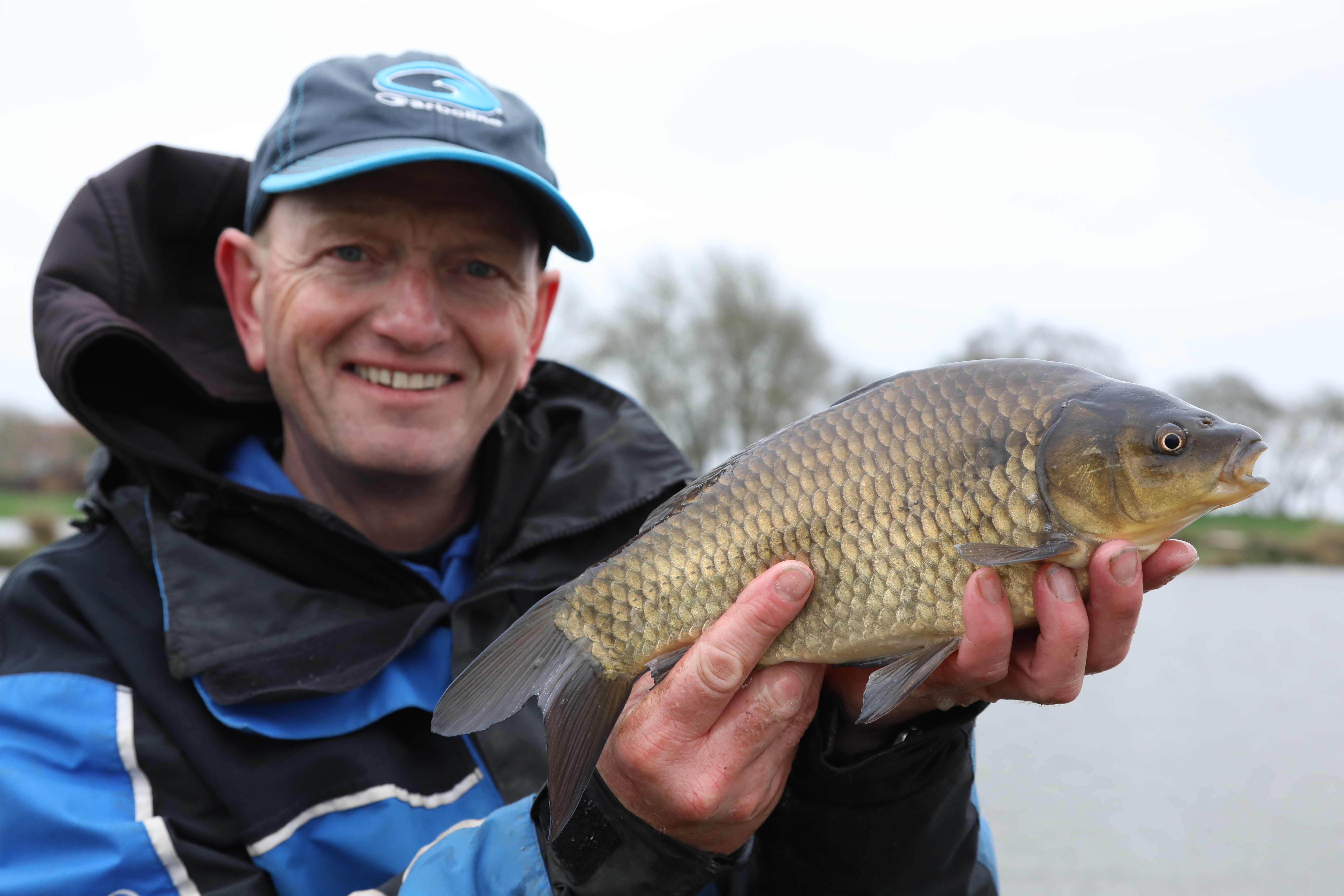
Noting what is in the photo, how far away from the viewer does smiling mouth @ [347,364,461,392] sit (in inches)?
84.0

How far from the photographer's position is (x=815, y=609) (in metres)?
1.42

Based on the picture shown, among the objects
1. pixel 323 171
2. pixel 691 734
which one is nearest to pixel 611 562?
pixel 691 734

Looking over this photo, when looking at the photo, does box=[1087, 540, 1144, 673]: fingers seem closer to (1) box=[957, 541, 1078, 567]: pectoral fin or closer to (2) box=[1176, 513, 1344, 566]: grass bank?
(1) box=[957, 541, 1078, 567]: pectoral fin

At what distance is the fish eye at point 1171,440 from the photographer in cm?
135

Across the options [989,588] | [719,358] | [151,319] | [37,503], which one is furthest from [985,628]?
[37,503]

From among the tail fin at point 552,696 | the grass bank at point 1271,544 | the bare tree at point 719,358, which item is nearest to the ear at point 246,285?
the tail fin at point 552,696

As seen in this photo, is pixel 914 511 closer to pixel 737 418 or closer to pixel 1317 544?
pixel 737 418

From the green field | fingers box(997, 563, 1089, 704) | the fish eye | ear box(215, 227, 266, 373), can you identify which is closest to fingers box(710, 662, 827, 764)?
fingers box(997, 563, 1089, 704)

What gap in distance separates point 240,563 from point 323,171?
81 cm

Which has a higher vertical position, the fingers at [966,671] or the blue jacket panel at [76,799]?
the fingers at [966,671]

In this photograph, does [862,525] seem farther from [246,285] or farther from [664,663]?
[246,285]

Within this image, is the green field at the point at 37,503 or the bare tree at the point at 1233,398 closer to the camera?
the green field at the point at 37,503

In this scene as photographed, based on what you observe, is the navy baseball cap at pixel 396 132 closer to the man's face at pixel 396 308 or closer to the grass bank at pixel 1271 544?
the man's face at pixel 396 308

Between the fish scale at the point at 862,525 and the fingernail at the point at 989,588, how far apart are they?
27 mm
